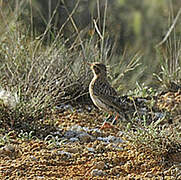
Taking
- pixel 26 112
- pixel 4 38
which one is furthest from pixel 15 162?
pixel 4 38

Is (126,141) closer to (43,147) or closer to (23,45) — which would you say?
(43,147)

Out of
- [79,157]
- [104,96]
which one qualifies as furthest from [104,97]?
[79,157]

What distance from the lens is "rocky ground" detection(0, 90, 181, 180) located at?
3498mm

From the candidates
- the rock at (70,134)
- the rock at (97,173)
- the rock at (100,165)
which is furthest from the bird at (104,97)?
the rock at (97,173)

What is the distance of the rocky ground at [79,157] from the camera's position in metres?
3.50

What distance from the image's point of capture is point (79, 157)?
385 centimetres

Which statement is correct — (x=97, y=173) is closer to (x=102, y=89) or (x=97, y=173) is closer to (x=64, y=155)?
(x=64, y=155)

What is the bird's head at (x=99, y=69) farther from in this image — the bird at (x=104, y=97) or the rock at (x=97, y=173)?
the rock at (x=97, y=173)

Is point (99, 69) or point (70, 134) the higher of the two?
point (99, 69)

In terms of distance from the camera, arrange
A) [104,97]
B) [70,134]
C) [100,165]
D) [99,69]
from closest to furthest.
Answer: [100,165] < [70,134] < [104,97] < [99,69]

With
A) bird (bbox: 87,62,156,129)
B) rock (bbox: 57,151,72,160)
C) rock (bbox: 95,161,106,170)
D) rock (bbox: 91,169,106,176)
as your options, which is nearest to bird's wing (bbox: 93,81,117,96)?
bird (bbox: 87,62,156,129)

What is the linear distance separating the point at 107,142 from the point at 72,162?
708 millimetres

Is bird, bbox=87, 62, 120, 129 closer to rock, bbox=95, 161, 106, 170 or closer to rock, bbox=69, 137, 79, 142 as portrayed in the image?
rock, bbox=69, 137, 79, 142

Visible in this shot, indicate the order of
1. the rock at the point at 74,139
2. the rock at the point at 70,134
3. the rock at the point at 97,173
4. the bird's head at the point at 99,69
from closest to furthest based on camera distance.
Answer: the rock at the point at 97,173 < the rock at the point at 74,139 < the rock at the point at 70,134 < the bird's head at the point at 99,69
